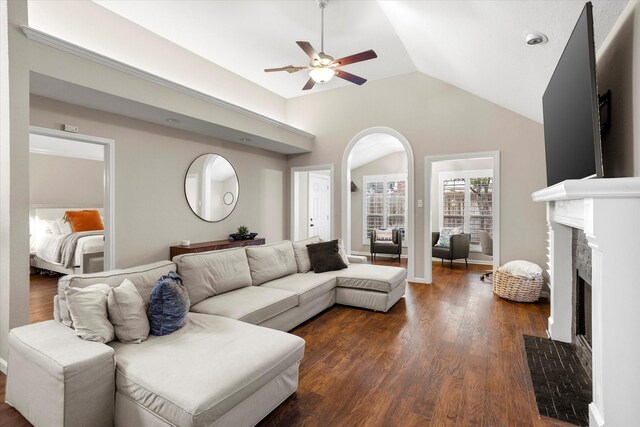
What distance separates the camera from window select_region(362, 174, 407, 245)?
8.00 m

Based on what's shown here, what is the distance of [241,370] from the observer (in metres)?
1.65

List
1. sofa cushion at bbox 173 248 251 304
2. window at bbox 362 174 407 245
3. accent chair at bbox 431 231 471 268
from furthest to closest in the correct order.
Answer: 1. window at bbox 362 174 407 245
2. accent chair at bbox 431 231 471 268
3. sofa cushion at bbox 173 248 251 304

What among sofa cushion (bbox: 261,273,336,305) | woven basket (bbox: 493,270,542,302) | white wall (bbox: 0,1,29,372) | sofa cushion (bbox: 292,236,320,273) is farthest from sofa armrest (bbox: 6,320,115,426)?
woven basket (bbox: 493,270,542,302)

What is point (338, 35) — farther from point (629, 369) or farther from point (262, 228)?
point (629, 369)

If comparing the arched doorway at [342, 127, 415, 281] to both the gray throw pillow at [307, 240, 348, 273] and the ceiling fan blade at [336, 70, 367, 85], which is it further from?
the ceiling fan blade at [336, 70, 367, 85]

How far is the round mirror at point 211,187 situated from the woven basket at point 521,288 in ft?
14.1

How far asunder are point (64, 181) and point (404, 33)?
22.5 ft

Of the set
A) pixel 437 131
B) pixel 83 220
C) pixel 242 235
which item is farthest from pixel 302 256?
pixel 83 220

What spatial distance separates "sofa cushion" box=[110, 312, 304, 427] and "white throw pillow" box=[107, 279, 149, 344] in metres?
0.05

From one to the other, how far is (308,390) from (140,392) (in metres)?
1.06

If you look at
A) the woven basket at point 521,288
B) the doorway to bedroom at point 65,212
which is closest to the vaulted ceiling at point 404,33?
the doorway to bedroom at point 65,212

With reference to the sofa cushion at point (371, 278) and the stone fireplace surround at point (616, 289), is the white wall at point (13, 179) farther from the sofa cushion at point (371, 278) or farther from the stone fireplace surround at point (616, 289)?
the stone fireplace surround at point (616, 289)

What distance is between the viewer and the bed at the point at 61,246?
480 centimetres

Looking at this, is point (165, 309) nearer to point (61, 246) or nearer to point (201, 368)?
point (201, 368)
